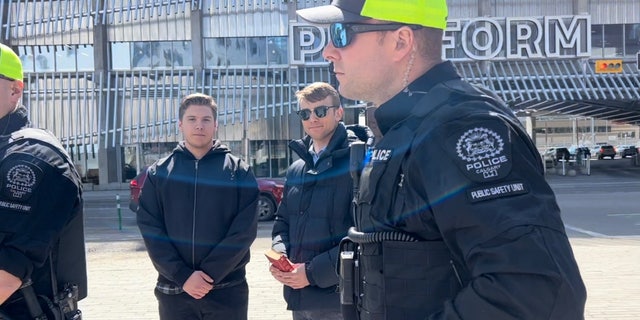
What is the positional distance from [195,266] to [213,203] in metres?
0.40

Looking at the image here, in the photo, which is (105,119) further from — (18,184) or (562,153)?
(562,153)

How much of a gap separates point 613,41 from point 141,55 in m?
19.6

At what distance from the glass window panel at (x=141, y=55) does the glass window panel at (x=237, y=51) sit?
3.33 meters

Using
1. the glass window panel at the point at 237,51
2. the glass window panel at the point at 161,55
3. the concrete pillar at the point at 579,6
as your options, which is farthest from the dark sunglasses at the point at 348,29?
the concrete pillar at the point at 579,6

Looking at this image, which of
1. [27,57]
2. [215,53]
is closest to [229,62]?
[215,53]

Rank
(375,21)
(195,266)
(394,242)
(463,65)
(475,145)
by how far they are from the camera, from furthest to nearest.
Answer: (463,65) → (195,266) → (375,21) → (394,242) → (475,145)

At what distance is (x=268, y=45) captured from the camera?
24375 millimetres

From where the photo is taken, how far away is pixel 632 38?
25.5 m

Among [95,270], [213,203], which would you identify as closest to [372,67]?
[213,203]

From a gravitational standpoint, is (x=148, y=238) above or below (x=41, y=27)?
below

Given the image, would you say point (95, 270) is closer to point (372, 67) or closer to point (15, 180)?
point (15, 180)

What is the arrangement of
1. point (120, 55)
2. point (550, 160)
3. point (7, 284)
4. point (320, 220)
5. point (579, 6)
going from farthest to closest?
point (550, 160) < point (579, 6) < point (120, 55) < point (320, 220) < point (7, 284)

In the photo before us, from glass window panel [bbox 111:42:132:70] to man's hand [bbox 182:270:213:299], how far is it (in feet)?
74.7

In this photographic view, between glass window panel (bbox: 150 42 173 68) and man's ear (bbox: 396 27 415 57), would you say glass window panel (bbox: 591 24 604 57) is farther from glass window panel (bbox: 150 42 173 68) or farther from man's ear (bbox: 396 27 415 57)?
man's ear (bbox: 396 27 415 57)
